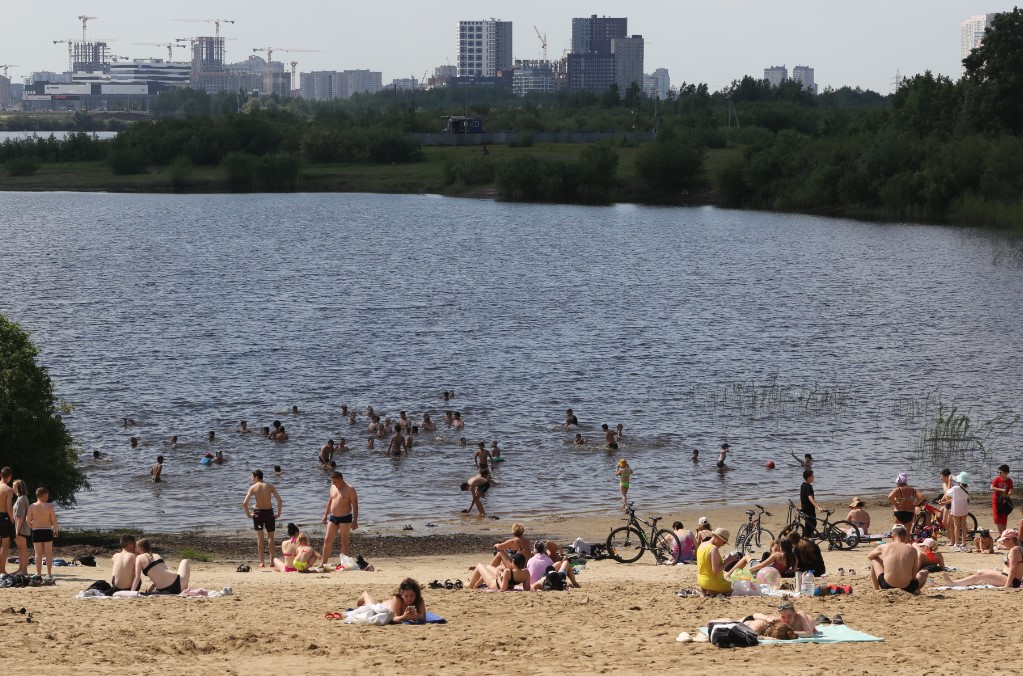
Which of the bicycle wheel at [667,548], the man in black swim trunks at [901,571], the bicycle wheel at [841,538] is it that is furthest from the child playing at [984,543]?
the bicycle wheel at [667,548]

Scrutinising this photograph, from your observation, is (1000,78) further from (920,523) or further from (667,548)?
(667,548)

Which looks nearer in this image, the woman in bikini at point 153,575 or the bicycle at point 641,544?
the woman in bikini at point 153,575

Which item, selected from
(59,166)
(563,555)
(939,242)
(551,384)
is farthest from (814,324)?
(59,166)

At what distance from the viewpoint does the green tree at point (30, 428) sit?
2636 centimetres

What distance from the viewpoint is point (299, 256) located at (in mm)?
101062

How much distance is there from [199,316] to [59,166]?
11178cm

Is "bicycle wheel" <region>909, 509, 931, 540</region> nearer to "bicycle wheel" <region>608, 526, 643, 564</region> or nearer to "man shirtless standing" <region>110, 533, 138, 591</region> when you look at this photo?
"bicycle wheel" <region>608, 526, 643, 564</region>

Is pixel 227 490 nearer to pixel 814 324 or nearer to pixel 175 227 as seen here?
pixel 814 324

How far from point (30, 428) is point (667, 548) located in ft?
41.5

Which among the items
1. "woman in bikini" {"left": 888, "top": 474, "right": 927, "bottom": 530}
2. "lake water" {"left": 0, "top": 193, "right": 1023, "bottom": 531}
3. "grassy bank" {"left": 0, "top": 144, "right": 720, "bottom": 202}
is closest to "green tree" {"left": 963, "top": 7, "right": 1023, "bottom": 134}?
"lake water" {"left": 0, "top": 193, "right": 1023, "bottom": 531}

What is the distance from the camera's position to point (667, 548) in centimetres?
2516

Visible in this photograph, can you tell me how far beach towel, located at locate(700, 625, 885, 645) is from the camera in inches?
688

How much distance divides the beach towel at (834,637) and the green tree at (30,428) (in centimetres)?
1488

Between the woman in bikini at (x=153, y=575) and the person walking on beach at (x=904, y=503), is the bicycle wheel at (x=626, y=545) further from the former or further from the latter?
the woman in bikini at (x=153, y=575)
